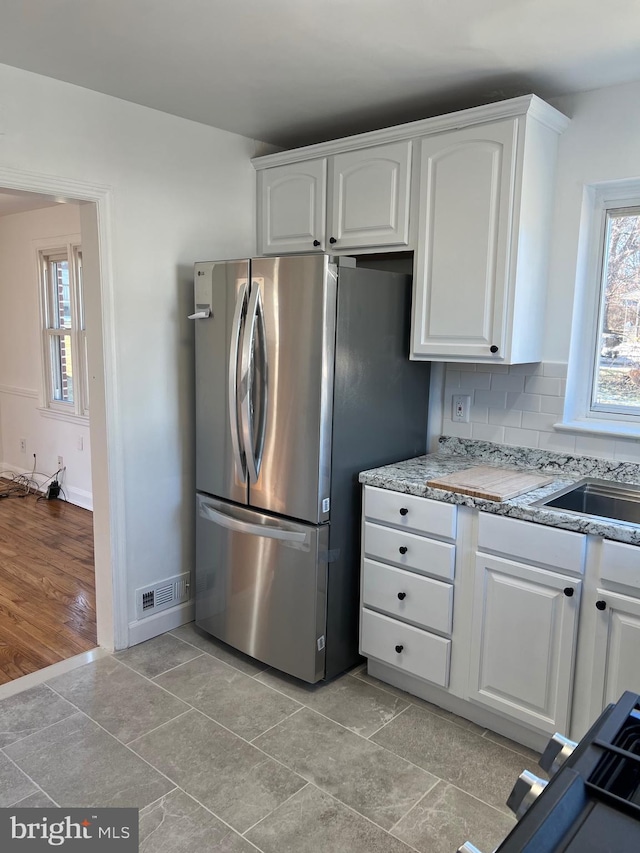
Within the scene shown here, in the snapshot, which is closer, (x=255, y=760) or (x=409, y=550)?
(x=255, y=760)

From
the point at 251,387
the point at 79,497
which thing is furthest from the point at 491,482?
the point at 79,497

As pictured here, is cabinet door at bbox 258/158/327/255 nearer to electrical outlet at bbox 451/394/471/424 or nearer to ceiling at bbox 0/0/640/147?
ceiling at bbox 0/0/640/147

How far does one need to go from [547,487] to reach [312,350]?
1.00 m

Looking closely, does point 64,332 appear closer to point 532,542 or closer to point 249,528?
point 249,528

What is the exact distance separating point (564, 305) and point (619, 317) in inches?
8.6

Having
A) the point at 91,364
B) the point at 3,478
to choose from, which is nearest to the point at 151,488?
the point at 91,364

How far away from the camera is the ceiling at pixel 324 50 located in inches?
73.0

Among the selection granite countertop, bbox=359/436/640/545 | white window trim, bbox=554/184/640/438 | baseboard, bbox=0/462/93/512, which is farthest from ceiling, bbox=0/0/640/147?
baseboard, bbox=0/462/93/512

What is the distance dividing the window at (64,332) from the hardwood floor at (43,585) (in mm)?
864

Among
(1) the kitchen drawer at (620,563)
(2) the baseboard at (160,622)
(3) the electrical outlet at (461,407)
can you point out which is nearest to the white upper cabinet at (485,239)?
(3) the electrical outlet at (461,407)

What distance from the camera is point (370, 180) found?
106 inches

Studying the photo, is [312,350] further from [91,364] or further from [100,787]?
[100,787]

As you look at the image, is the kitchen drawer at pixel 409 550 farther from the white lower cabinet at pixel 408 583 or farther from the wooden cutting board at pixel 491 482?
the wooden cutting board at pixel 491 482

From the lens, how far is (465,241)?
243cm
